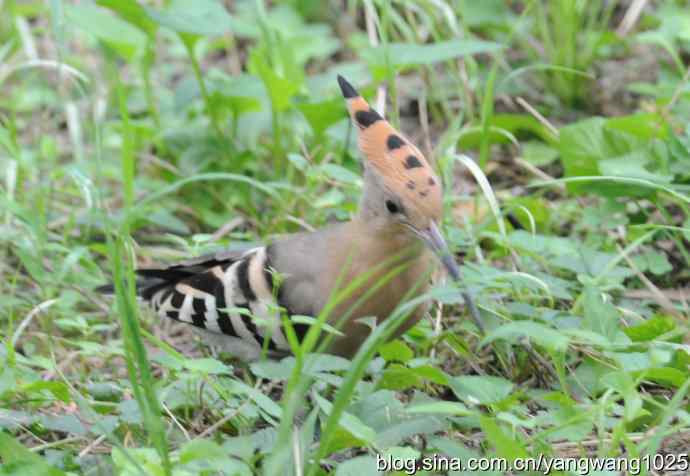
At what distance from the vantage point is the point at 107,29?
3.56 meters

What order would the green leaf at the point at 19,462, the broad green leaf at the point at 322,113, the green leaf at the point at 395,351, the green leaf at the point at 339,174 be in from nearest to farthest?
the green leaf at the point at 19,462, the green leaf at the point at 395,351, the green leaf at the point at 339,174, the broad green leaf at the point at 322,113

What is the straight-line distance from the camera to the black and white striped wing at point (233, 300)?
2.58m

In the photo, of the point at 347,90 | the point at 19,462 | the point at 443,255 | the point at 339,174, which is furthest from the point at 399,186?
the point at 19,462

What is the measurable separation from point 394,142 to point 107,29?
1417 mm

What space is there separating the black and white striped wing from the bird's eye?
0.31 m

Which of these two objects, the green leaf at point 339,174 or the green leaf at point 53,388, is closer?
the green leaf at point 53,388

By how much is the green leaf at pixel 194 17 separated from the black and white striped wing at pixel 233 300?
2.14 ft

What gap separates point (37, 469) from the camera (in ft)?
6.64

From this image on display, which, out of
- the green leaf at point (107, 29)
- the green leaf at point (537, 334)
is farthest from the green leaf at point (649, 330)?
the green leaf at point (107, 29)

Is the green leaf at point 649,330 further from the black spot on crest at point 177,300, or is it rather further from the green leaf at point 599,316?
the black spot on crest at point 177,300

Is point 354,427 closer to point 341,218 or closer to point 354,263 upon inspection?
point 354,263

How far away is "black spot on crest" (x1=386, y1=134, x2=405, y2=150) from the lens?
2.49 meters

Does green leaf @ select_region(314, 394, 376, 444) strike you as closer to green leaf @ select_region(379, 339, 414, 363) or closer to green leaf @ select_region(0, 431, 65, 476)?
green leaf @ select_region(379, 339, 414, 363)

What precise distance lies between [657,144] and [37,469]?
1.73m
